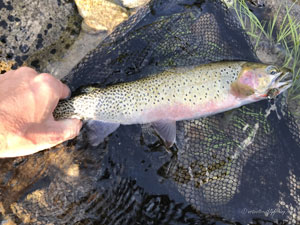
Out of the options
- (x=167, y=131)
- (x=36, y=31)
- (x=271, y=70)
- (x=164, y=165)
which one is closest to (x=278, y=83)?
(x=271, y=70)

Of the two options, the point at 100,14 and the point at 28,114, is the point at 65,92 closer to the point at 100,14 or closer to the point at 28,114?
the point at 28,114

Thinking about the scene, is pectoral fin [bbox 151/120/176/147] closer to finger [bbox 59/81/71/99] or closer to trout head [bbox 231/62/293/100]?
trout head [bbox 231/62/293/100]

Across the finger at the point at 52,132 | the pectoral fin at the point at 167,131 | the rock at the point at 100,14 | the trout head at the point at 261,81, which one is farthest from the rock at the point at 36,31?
the trout head at the point at 261,81

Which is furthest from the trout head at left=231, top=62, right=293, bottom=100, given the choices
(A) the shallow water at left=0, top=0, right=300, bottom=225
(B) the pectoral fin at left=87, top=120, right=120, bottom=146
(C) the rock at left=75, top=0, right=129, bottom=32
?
(C) the rock at left=75, top=0, right=129, bottom=32

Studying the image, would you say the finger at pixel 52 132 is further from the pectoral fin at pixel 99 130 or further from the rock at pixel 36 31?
the rock at pixel 36 31

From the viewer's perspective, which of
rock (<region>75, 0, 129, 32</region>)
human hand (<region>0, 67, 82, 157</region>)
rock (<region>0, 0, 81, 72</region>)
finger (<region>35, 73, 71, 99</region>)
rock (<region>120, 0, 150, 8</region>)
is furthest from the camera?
rock (<region>120, 0, 150, 8</region>)

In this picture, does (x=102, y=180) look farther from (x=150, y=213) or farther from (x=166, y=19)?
(x=166, y=19)

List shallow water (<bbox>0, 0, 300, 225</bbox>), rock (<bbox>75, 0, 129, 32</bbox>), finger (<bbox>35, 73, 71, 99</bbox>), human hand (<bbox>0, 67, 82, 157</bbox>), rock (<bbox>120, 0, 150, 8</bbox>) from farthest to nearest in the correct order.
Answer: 1. rock (<bbox>120, 0, 150, 8</bbox>)
2. rock (<bbox>75, 0, 129, 32</bbox>)
3. shallow water (<bbox>0, 0, 300, 225</bbox>)
4. finger (<bbox>35, 73, 71, 99</bbox>)
5. human hand (<bbox>0, 67, 82, 157</bbox>)
